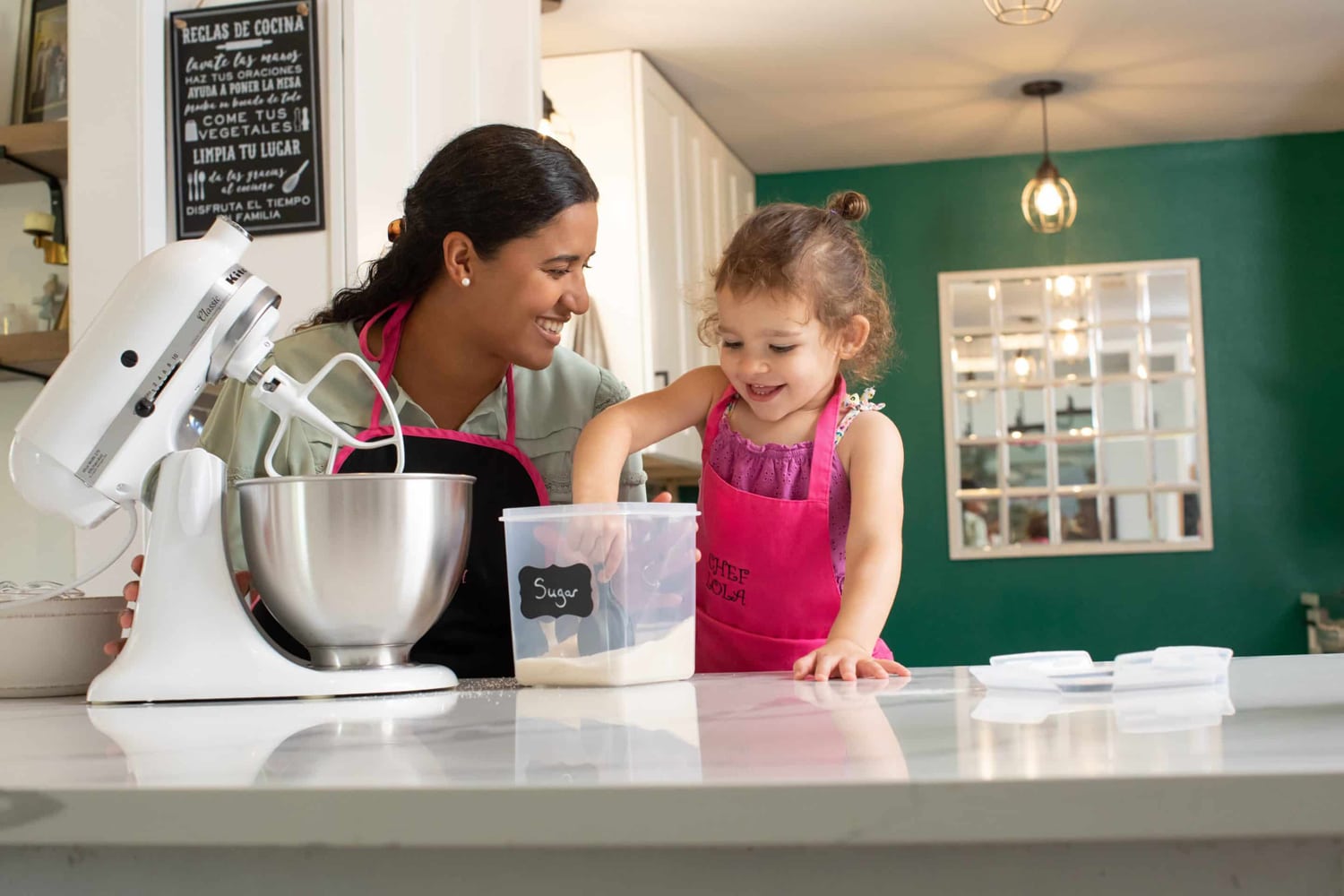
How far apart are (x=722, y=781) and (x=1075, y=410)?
16.6ft

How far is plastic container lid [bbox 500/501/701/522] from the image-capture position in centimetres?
98

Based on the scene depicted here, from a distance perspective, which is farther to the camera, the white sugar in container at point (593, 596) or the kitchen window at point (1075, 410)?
the kitchen window at point (1075, 410)

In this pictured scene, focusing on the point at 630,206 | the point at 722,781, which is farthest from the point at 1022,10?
the point at 722,781

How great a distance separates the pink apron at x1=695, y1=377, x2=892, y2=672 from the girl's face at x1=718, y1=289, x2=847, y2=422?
2.3 inches

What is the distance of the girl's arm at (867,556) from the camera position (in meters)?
1.02

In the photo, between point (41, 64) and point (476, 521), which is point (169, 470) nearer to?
point (476, 521)

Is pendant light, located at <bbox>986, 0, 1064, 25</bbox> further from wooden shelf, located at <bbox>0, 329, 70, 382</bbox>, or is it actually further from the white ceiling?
wooden shelf, located at <bbox>0, 329, 70, 382</bbox>

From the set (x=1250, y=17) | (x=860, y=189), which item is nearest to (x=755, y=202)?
(x=860, y=189)

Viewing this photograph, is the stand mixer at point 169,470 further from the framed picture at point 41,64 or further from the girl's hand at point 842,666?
the framed picture at point 41,64

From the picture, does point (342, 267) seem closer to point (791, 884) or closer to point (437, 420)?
point (437, 420)

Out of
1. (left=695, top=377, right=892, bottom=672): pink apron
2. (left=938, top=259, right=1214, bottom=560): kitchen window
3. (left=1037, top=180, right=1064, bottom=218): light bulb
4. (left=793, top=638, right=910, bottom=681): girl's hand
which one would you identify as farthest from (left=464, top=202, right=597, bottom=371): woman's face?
(left=938, top=259, right=1214, bottom=560): kitchen window

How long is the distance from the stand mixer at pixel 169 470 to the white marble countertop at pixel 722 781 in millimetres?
234

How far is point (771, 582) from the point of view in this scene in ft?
4.66

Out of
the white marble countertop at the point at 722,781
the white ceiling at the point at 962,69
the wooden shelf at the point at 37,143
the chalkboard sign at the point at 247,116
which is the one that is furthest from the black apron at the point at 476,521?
the white ceiling at the point at 962,69
